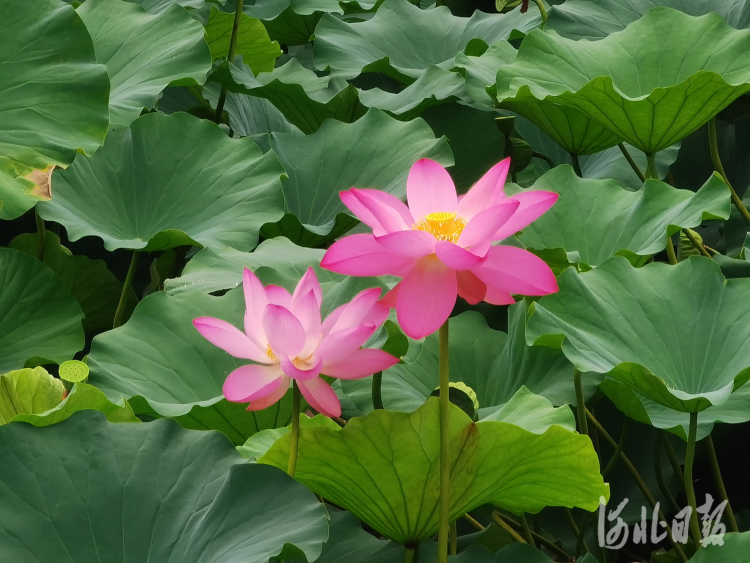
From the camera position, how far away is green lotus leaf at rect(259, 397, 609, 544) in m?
0.72

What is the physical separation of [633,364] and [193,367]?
0.50 meters

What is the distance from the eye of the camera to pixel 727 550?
0.79 m

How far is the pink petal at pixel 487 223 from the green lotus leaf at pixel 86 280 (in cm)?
116

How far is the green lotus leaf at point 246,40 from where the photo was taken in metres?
1.93

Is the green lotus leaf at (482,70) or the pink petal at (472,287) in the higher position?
the pink petal at (472,287)

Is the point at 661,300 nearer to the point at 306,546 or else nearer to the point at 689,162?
the point at 306,546

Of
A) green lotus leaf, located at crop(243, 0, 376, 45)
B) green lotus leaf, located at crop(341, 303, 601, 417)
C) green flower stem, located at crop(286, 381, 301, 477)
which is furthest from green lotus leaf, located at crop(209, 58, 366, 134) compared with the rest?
green flower stem, located at crop(286, 381, 301, 477)

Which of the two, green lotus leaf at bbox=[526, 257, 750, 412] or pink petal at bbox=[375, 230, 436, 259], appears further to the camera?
green lotus leaf at bbox=[526, 257, 750, 412]

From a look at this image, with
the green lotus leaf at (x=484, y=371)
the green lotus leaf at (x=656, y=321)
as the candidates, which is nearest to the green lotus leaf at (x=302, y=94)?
the green lotus leaf at (x=484, y=371)

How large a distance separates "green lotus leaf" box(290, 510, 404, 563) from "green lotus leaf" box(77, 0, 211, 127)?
0.83m

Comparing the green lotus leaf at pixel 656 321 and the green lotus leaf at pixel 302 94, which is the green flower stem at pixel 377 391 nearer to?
the green lotus leaf at pixel 656 321

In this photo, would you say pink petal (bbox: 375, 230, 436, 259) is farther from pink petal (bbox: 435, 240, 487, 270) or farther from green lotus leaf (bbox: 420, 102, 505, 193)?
green lotus leaf (bbox: 420, 102, 505, 193)

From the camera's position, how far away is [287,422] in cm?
95

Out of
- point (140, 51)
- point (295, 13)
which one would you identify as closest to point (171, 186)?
point (140, 51)
